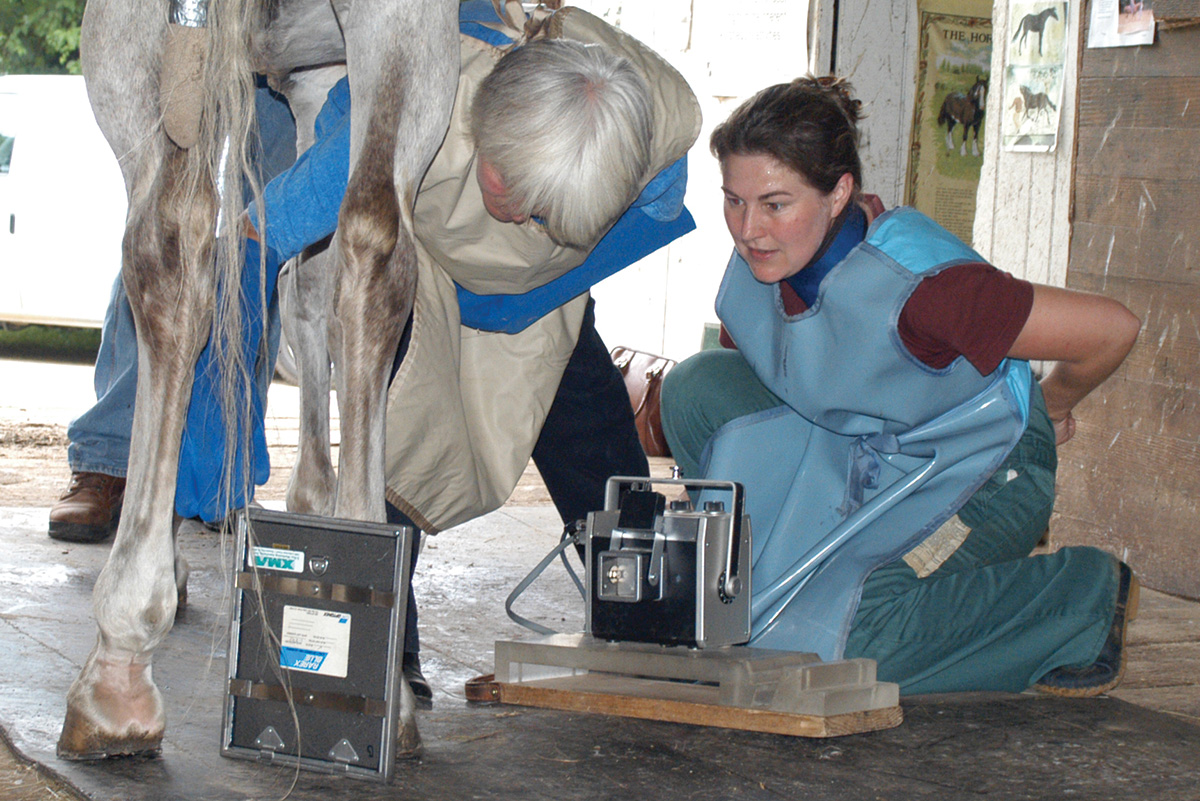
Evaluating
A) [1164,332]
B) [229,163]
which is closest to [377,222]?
[229,163]

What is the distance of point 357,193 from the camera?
1614mm

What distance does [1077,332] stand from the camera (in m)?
1.97

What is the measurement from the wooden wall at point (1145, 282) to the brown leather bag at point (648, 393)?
1655 mm

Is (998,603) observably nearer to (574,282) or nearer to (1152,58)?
(574,282)

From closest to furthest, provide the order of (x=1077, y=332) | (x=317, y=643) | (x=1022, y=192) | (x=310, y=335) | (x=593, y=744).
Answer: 1. (x=317, y=643)
2. (x=593, y=744)
3. (x=1077, y=332)
4. (x=310, y=335)
5. (x=1022, y=192)

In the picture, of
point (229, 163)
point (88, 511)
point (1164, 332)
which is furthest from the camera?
point (1164, 332)

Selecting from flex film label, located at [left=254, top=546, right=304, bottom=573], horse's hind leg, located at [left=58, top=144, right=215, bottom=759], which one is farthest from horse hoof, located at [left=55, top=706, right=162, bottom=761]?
flex film label, located at [left=254, top=546, right=304, bottom=573]

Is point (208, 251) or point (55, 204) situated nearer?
point (208, 251)

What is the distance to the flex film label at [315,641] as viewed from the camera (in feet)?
4.92

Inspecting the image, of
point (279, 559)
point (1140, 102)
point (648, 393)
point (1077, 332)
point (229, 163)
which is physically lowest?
point (279, 559)

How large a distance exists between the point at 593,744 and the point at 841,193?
94 cm

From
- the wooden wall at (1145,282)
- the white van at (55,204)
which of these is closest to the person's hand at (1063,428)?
the wooden wall at (1145,282)

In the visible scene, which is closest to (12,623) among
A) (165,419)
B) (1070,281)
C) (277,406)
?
(165,419)

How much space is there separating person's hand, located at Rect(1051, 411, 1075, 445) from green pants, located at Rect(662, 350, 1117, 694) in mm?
108
